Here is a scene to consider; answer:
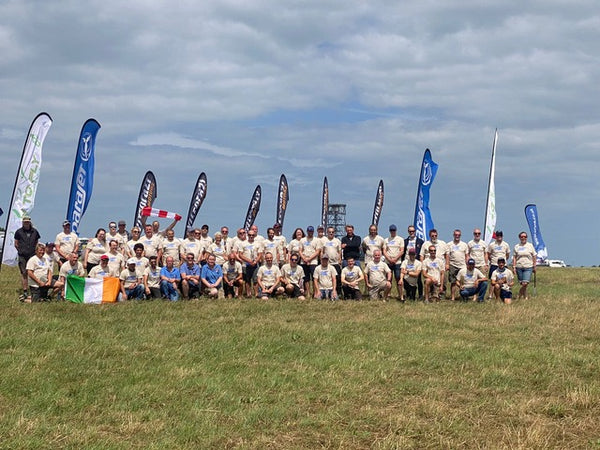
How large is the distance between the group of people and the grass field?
211cm

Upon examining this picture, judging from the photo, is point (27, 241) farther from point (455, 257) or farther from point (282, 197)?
point (282, 197)

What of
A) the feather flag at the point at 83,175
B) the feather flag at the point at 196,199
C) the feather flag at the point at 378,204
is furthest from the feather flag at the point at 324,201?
the feather flag at the point at 83,175

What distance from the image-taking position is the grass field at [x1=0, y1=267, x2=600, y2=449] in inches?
318

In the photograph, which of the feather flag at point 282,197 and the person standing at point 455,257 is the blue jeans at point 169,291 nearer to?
the person standing at point 455,257

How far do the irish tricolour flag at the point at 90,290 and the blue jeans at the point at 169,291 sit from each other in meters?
1.21

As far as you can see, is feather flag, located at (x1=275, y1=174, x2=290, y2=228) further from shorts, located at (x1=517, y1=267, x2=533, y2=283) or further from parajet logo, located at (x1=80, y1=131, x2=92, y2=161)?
shorts, located at (x1=517, y1=267, x2=533, y2=283)

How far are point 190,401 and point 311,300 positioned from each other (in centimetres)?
859

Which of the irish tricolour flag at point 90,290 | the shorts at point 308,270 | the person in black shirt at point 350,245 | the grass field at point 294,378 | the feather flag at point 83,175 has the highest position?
the feather flag at point 83,175

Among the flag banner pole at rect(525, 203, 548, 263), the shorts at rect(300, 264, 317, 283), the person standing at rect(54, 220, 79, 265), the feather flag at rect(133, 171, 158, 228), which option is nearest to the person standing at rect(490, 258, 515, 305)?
the shorts at rect(300, 264, 317, 283)

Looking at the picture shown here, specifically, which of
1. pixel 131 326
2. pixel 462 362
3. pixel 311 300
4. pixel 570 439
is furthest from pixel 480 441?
pixel 311 300

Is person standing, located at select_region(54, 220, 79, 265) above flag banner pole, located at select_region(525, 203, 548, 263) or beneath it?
beneath

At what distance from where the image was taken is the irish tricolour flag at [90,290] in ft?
55.6

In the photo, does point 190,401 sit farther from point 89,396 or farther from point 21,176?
point 21,176

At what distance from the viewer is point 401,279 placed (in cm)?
1856
